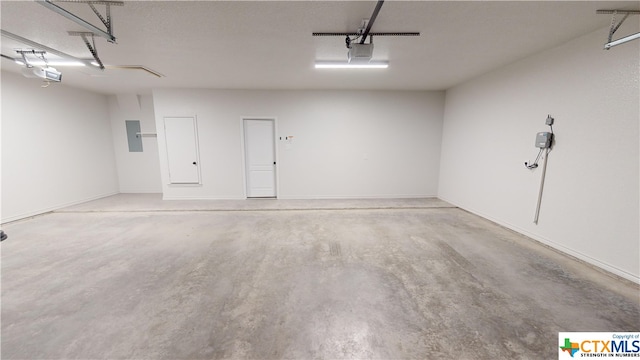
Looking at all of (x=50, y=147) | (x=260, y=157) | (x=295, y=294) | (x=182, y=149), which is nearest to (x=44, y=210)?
(x=50, y=147)

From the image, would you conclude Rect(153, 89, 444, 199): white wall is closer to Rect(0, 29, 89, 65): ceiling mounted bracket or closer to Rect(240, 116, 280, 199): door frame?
Rect(240, 116, 280, 199): door frame

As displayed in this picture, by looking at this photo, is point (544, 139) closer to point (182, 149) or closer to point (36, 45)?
point (36, 45)

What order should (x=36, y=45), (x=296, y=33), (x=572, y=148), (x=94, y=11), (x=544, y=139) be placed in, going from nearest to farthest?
(x=94, y=11), (x=296, y=33), (x=36, y=45), (x=572, y=148), (x=544, y=139)

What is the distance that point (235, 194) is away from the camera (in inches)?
240

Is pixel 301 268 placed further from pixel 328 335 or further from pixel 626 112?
pixel 626 112

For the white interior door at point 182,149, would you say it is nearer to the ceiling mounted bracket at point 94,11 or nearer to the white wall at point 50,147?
the white wall at point 50,147

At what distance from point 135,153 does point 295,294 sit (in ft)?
22.6

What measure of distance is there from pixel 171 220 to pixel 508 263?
5423 millimetres

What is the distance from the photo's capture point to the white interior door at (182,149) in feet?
18.8

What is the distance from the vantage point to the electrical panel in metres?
3.28

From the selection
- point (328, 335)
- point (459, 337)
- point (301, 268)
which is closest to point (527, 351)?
point (459, 337)

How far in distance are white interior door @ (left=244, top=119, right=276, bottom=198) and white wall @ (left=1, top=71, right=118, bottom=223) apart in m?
3.90

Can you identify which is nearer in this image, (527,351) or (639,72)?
(527,351)

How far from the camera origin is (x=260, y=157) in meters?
6.05
